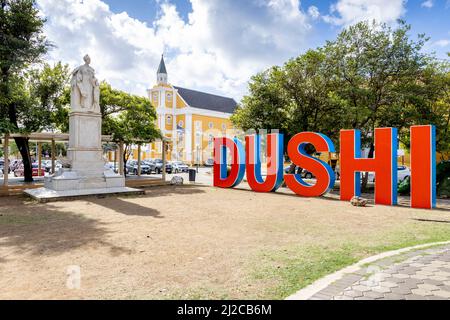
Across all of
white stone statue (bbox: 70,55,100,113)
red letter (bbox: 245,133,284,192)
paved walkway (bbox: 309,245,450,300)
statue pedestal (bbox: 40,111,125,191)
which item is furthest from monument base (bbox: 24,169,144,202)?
paved walkway (bbox: 309,245,450,300)

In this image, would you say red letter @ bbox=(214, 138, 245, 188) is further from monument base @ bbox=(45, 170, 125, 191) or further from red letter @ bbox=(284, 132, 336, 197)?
monument base @ bbox=(45, 170, 125, 191)

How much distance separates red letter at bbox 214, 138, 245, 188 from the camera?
1834cm

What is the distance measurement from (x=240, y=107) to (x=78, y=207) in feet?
44.3

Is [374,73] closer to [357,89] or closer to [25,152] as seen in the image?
[357,89]

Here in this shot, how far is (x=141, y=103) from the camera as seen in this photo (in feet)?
70.0

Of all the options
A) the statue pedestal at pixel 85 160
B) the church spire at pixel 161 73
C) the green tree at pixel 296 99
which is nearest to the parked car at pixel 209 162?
the church spire at pixel 161 73

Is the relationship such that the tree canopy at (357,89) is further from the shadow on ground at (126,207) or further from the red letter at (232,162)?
the shadow on ground at (126,207)

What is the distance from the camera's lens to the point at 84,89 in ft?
50.4

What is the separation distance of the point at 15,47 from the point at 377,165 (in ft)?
56.3

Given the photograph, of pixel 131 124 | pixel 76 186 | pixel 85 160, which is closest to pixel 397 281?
pixel 76 186

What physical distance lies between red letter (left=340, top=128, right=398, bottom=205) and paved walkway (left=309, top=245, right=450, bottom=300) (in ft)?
25.7

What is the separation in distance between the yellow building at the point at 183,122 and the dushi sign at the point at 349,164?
3467 centimetres

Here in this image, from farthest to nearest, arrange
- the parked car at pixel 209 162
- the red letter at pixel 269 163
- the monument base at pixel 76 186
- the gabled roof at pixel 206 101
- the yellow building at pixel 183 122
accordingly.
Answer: the gabled roof at pixel 206 101 → the yellow building at pixel 183 122 → the parked car at pixel 209 162 → the red letter at pixel 269 163 → the monument base at pixel 76 186

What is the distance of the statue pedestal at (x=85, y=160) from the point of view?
14.4m
